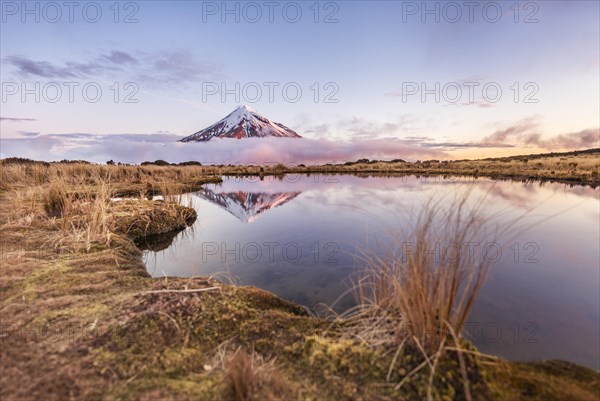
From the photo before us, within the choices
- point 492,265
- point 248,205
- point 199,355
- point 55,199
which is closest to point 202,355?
point 199,355

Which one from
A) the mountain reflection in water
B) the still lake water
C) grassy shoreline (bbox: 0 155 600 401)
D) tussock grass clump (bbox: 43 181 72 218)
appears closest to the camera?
grassy shoreline (bbox: 0 155 600 401)

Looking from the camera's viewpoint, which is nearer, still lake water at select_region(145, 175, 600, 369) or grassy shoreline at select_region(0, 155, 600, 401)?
grassy shoreline at select_region(0, 155, 600, 401)

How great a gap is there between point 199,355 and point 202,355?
0.03 metres

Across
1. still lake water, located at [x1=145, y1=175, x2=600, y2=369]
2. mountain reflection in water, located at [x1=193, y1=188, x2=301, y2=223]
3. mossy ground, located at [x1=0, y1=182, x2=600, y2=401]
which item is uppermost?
mountain reflection in water, located at [x1=193, y1=188, x2=301, y2=223]

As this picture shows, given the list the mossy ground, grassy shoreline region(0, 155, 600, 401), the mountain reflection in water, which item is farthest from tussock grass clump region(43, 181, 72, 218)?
the mossy ground

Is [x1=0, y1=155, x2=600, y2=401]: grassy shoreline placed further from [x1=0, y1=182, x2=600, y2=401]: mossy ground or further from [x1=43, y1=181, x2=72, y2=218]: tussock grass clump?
[x1=43, y1=181, x2=72, y2=218]: tussock grass clump

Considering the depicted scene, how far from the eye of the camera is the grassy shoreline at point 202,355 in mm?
2180

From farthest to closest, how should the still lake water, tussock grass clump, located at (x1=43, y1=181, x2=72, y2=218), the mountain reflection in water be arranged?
the mountain reflection in water → tussock grass clump, located at (x1=43, y1=181, x2=72, y2=218) → the still lake water

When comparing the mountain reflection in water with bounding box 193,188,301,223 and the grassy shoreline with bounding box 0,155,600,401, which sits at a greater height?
the mountain reflection in water with bounding box 193,188,301,223

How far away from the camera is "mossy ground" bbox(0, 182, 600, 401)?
218 cm

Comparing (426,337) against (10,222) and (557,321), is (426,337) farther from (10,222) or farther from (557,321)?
(10,222)

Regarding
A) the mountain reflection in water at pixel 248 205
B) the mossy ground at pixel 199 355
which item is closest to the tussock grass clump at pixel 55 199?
the mountain reflection in water at pixel 248 205

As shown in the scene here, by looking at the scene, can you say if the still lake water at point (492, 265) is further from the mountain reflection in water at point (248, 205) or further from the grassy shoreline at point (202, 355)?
the grassy shoreline at point (202, 355)

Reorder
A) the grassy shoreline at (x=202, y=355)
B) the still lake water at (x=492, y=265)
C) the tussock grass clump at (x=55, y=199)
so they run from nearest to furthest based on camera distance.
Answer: the grassy shoreline at (x=202, y=355) < the still lake water at (x=492, y=265) < the tussock grass clump at (x=55, y=199)
